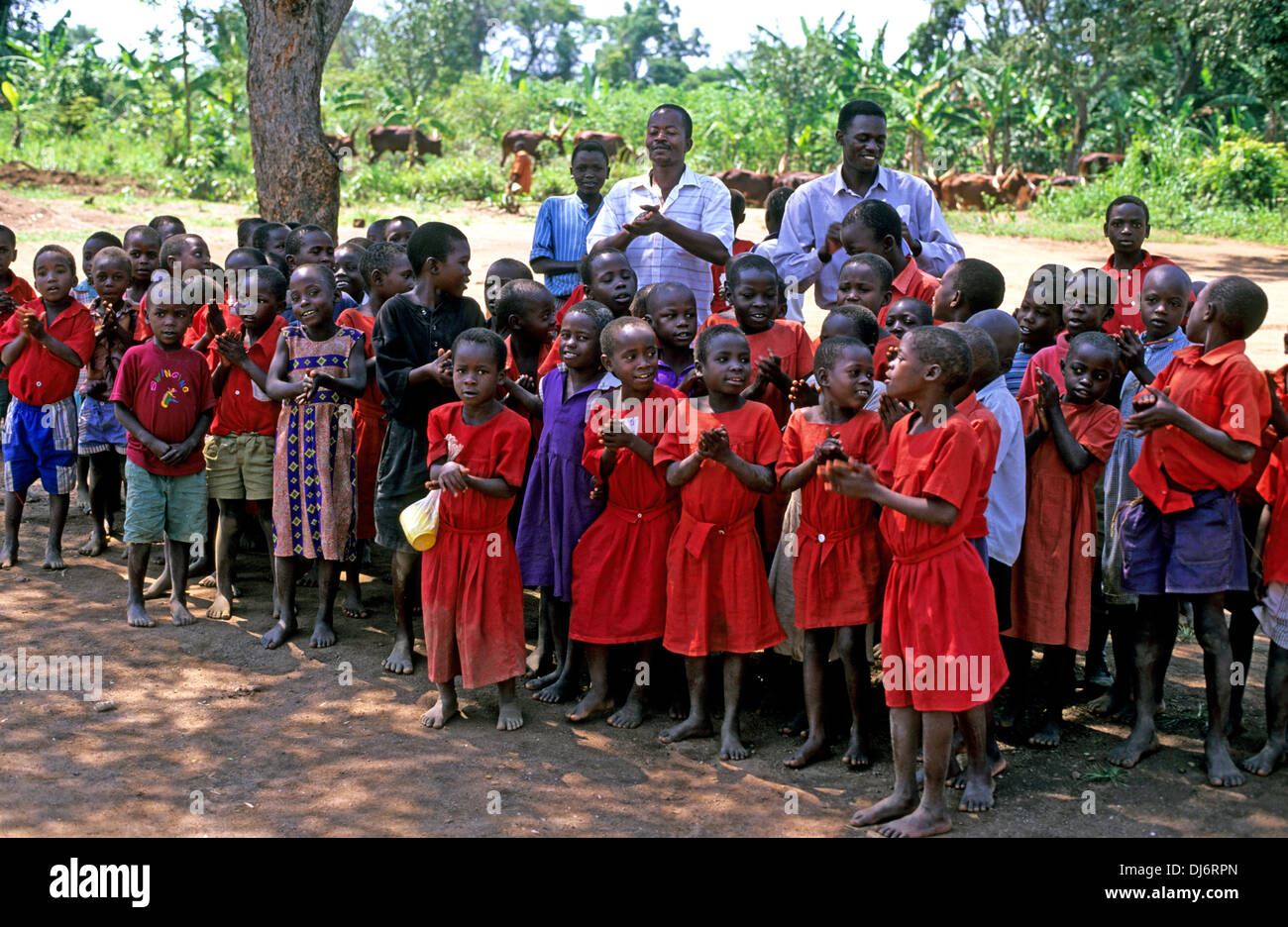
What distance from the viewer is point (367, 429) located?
542 centimetres

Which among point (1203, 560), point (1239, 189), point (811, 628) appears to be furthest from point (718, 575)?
point (1239, 189)

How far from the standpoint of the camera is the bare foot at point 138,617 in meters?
5.37

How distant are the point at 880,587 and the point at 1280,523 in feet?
4.51

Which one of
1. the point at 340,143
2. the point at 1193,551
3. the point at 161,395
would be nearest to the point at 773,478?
the point at 1193,551

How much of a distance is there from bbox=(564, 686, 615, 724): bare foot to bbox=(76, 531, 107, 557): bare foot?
10.5 ft

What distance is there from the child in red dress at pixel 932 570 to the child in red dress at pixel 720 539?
64cm

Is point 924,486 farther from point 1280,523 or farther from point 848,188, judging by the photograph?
point 848,188

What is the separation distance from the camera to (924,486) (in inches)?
138

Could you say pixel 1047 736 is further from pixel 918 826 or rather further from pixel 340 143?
pixel 340 143

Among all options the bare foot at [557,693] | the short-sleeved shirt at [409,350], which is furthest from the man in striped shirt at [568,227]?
the bare foot at [557,693]

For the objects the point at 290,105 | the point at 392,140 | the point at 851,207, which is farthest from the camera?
the point at 392,140

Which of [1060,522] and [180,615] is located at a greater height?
[1060,522]

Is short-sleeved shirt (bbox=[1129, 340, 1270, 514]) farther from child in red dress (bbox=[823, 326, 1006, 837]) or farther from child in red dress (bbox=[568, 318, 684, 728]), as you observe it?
child in red dress (bbox=[568, 318, 684, 728])

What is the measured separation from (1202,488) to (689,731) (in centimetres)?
197
